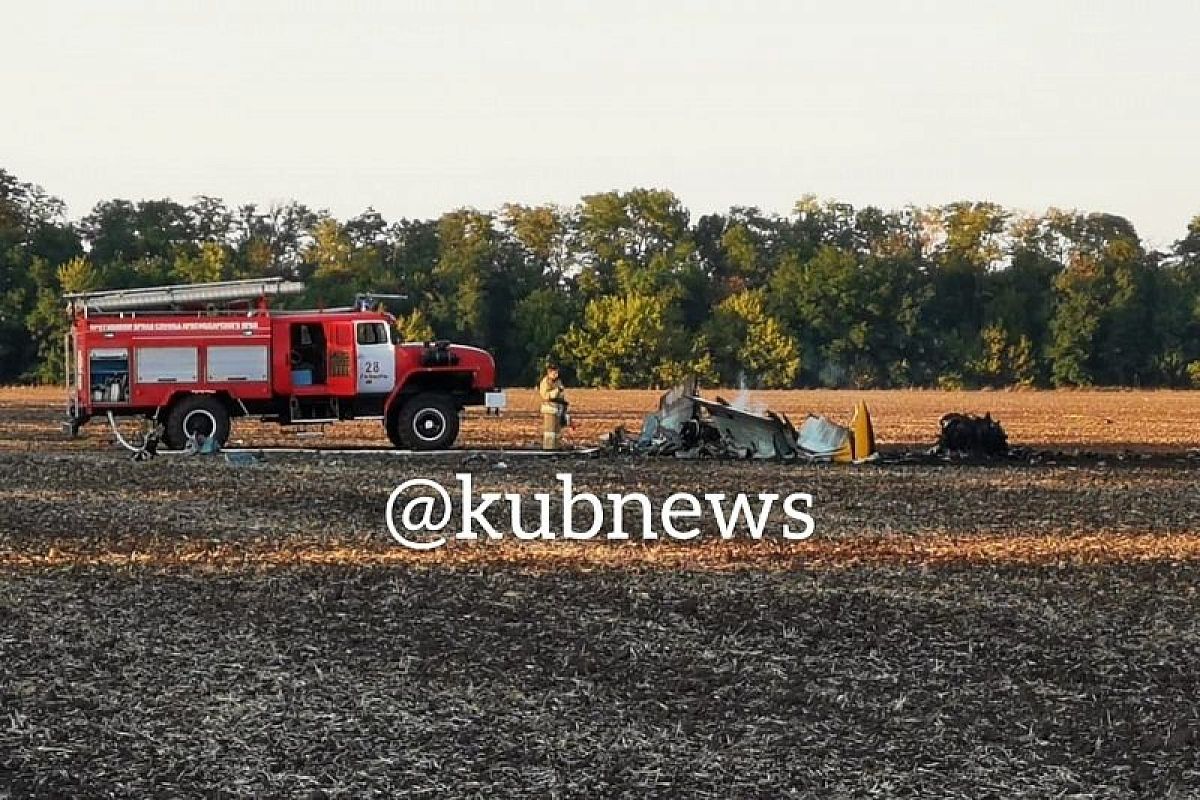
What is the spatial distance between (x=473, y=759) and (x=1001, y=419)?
132 ft

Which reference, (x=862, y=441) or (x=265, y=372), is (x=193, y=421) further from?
(x=862, y=441)

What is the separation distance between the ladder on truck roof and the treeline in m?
58.3

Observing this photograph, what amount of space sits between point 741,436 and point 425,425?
5180 millimetres

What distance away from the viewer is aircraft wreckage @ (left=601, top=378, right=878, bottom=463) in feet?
86.5

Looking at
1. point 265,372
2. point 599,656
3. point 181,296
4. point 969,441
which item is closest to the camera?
point 599,656

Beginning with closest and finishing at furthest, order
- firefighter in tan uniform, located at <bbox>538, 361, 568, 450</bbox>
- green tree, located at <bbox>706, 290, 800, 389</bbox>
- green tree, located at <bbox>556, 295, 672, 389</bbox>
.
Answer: firefighter in tan uniform, located at <bbox>538, 361, 568, 450</bbox>
green tree, located at <bbox>556, 295, 672, 389</bbox>
green tree, located at <bbox>706, 290, 800, 389</bbox>

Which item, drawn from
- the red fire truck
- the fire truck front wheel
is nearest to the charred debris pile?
the fire truck front wheel

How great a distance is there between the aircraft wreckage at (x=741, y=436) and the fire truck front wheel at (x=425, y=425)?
284 centimetres

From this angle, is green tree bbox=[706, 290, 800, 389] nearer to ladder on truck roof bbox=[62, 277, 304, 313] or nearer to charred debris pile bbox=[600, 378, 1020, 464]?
ladder on truck roof bbox=[62, 277, 304, 313]

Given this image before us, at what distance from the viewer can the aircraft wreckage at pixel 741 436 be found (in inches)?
1038

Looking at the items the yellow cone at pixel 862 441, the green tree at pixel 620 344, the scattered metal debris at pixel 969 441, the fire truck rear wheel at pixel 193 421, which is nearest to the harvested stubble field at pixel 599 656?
the yellow cone at pixel 862 441

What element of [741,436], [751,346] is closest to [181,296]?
[741,436]

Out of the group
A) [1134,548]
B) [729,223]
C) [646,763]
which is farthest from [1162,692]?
[729,223]

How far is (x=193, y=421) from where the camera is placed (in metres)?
28.5
